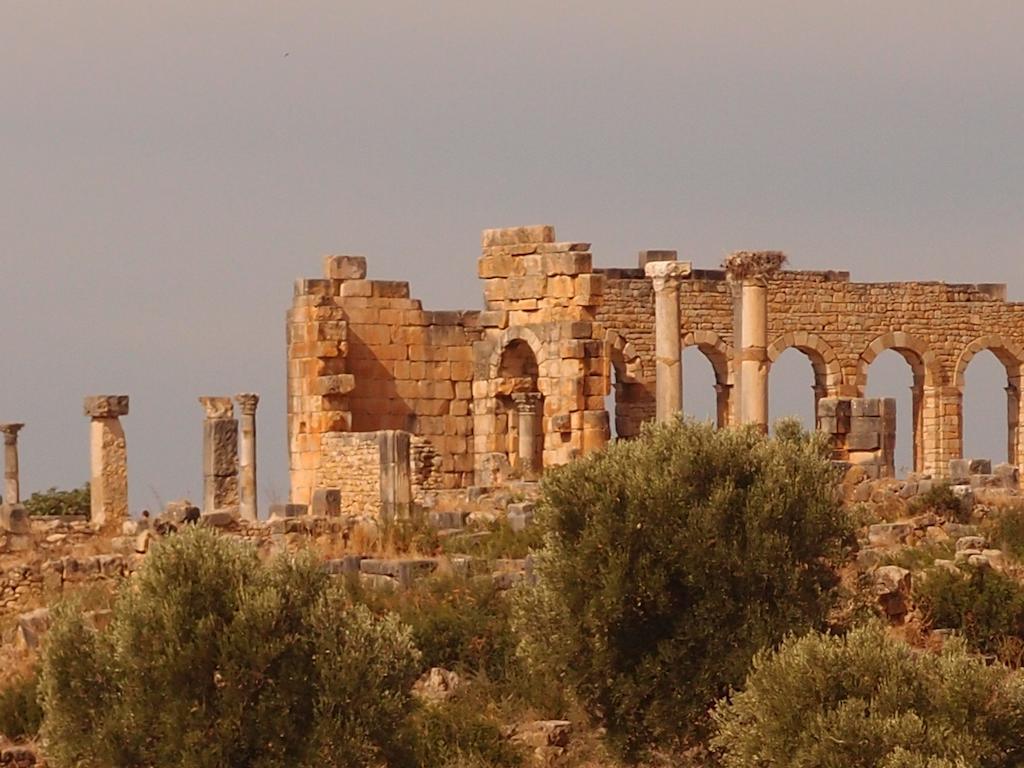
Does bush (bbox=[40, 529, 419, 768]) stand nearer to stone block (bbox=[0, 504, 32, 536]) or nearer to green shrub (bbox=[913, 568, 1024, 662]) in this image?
green shrub (bbox=[913, 568, 1024, 662])

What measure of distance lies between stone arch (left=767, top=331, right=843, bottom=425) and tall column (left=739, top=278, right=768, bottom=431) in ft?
35.5

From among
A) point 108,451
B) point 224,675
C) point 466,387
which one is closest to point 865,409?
point 466,387

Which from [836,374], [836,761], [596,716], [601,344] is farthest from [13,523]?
[836,374]

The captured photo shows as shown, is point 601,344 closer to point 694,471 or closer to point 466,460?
point 466,460

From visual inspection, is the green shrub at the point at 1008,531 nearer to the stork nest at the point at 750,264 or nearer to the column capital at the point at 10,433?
the stork nest at the point at 750,264

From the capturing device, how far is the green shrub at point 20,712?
62.8 feet

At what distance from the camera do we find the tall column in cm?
2977

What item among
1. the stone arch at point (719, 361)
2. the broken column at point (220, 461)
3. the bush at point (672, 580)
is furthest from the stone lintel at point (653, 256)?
the bush at point (672, 580)

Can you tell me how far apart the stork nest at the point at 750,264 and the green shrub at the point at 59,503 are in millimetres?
16399

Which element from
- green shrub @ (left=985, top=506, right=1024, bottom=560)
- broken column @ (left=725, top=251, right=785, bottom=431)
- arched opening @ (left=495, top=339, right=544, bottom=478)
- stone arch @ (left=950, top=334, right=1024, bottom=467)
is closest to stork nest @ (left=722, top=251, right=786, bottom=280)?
broken column @ (left=725, top=251, right=785, bottom=431)

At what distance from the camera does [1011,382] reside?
1716 inches

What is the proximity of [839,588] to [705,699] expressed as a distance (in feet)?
4.93

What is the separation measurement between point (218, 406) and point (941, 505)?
34.1 ft

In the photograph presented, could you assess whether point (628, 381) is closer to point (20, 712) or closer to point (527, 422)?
point (527, 422)
